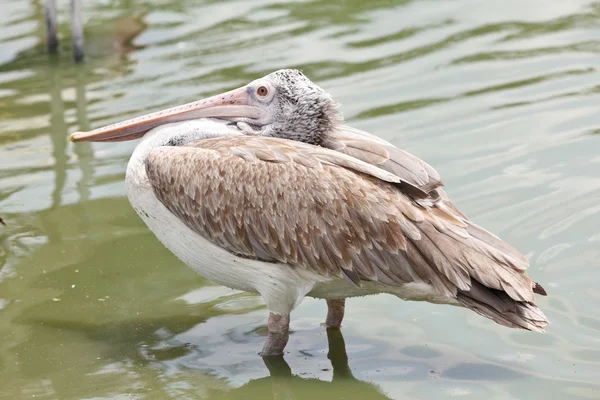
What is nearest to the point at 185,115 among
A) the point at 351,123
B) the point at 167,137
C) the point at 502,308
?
the point at 167,137

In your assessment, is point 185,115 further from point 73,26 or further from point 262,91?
point 73,26

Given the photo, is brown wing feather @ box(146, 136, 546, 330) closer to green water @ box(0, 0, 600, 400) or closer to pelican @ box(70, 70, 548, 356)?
pelican @ box(70, 70, 548, 356)

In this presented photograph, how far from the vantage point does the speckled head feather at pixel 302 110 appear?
575 centimetres

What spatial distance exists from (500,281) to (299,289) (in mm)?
1082

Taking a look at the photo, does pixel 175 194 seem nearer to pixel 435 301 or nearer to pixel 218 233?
pixel 218 233

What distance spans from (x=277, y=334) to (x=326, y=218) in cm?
71

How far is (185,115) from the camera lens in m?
5.91

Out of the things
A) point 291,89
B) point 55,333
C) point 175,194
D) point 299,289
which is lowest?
point 55,333

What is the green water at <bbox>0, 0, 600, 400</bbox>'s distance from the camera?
5.40 m

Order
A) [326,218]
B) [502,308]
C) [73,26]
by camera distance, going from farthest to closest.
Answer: [73,26]
[326,218]
[502,308]

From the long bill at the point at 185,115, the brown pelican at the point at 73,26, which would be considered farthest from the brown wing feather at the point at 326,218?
the brown pelican at the point at 73,26

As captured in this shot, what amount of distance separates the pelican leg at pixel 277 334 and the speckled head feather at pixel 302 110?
3.38 feet

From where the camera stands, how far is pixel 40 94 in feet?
33.3

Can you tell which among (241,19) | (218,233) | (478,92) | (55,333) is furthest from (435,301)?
(241,19)
